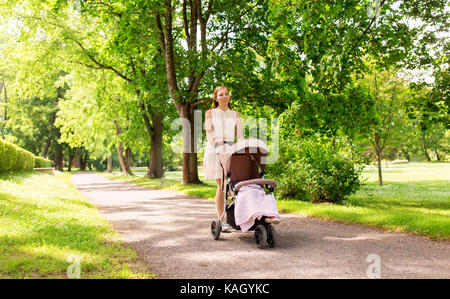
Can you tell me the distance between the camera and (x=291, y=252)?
484 cm

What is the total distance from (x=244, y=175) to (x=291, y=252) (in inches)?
59.6

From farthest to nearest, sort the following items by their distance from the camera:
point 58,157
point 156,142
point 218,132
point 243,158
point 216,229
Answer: point 58,157 < point 156,142 < point 218,132 < point 243,158 < point 216,229

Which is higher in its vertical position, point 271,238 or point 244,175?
point 244,175

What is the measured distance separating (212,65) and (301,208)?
26.9 feet

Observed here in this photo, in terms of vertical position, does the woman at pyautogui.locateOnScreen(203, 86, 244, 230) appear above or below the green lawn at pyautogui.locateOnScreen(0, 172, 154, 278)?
above

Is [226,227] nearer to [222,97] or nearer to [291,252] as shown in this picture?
[291,252]

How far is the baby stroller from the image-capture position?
5234 mm

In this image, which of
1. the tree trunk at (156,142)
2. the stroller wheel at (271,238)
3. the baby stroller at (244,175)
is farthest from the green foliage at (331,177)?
the tree trunk at (156,142)

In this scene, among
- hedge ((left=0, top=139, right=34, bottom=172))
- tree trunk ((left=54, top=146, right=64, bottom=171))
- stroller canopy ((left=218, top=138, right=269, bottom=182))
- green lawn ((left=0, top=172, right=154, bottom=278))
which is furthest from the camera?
tree trunk ((left=54, top=146, right=64, bottom=171))

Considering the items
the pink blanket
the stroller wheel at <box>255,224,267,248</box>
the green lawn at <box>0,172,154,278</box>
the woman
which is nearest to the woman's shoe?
the woman

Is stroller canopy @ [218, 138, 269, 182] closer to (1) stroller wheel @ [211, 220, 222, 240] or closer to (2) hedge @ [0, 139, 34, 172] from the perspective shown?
(1) stroller wheel @ [211, 220, 222, 240]

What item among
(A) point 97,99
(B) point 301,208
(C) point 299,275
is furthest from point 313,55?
(A) point 97,99

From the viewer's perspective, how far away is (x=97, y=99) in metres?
23.3

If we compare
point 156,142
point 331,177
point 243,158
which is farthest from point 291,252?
point 156,142
